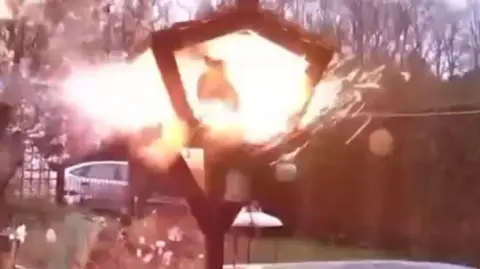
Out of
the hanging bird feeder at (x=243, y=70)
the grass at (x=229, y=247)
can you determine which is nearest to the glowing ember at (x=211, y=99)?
the hanging bird feeder at (x=243, y=70)

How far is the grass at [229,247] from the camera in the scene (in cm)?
97

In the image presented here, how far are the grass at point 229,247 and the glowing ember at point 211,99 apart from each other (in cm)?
14

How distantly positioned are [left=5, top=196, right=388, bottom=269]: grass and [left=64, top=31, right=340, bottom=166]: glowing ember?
140 millimetres

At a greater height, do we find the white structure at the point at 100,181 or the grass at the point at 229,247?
the white structure at the point at 100,181

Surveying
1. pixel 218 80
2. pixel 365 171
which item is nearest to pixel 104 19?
pixel 218 80

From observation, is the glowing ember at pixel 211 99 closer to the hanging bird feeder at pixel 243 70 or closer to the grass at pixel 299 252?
the hanging bird feeder at pixel 243 70

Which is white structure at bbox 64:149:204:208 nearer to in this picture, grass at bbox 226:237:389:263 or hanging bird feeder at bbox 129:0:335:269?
hanging bird feeder at bbox 129:0:335:269

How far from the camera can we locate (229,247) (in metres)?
0.98

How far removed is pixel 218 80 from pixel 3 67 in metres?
0.31

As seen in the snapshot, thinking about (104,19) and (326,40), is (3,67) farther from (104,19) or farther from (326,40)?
(326,40)

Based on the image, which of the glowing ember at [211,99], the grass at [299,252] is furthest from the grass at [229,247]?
the glowing ember at [211,99]

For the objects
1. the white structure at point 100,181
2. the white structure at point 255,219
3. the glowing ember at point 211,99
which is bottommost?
the white structure at point 255,219

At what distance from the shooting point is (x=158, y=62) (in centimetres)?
101

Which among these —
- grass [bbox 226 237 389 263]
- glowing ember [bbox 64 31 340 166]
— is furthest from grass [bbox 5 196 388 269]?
glowing ember [bbox 64 31 340 166]
